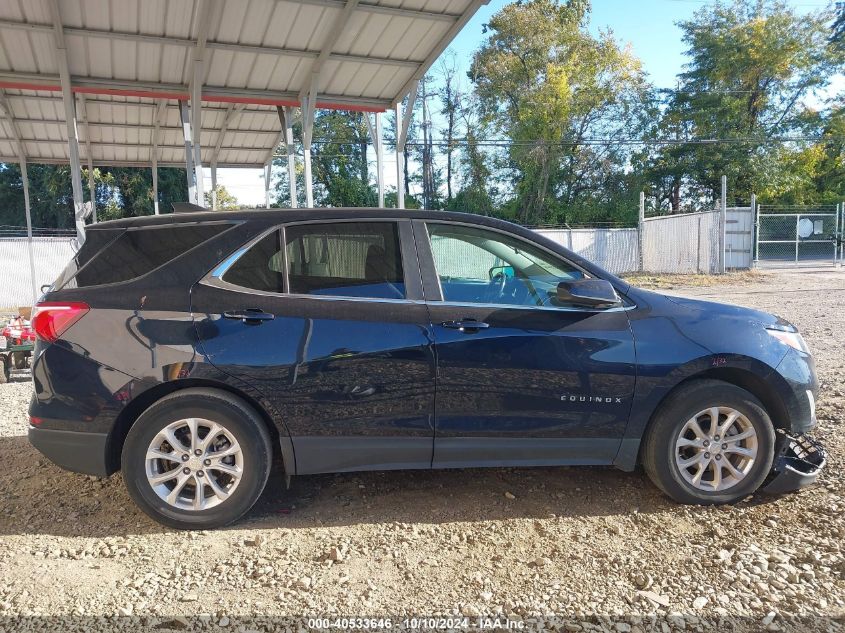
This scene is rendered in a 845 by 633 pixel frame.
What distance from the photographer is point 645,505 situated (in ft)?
→ 11.5

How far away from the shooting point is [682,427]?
3389 mm

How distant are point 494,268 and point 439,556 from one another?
167cm

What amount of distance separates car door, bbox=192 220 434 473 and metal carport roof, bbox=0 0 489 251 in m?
5.17

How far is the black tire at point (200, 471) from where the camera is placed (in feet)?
10.2

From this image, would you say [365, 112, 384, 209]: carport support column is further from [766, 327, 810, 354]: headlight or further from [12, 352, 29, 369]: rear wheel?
[766, 327, 810, 354]: headlight

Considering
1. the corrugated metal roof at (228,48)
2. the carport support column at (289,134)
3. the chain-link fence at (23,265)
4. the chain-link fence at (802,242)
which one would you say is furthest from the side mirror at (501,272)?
the chain-link fence at (802,242)

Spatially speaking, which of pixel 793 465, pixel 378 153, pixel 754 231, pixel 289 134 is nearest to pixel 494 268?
pixel 793 465

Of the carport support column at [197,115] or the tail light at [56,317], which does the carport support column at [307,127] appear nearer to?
the carport support column at [197,115]

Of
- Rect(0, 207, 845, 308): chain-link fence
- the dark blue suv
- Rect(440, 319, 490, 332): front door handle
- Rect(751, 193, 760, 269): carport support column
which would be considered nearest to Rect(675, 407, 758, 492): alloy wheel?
the dark blue suv

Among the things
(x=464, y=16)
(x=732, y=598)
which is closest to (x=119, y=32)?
(x=464, y=16)

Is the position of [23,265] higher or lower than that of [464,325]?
higher

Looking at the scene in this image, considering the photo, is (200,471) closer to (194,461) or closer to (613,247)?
(194,461)

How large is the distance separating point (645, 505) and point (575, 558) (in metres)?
0.79

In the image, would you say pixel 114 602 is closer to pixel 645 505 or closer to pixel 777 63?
pixel 645 505
